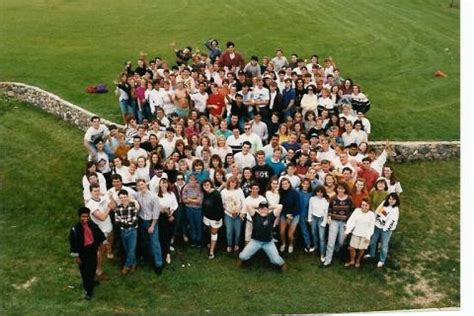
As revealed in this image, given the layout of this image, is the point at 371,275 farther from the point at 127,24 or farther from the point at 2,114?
the point at 127,24

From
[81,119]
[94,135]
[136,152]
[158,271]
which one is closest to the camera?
[158,271]

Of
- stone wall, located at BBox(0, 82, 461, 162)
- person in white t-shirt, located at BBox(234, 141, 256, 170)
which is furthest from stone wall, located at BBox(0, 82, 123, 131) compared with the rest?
person in white t-shirt, located at BBox(234, 141, 256, 170)

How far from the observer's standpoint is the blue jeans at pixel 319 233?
10.9 m

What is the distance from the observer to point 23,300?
31.9ft

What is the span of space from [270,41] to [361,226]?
659 inches

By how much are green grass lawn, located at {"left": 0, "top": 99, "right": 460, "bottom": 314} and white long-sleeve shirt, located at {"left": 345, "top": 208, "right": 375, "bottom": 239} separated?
3.21 ft

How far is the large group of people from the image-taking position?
10141 mm

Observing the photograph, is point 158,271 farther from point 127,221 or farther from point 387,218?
point 387,218

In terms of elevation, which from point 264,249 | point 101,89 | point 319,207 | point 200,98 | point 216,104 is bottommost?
point 264,249

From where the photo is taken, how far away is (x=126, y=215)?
9.90 m

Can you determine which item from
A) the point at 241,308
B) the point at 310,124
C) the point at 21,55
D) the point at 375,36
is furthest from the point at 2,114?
the point at 375,36

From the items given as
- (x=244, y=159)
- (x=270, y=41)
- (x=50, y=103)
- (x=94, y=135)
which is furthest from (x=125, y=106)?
(x=270, y=41)

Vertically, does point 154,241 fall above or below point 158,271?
above

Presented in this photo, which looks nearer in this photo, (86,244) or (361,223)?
(86,244)
